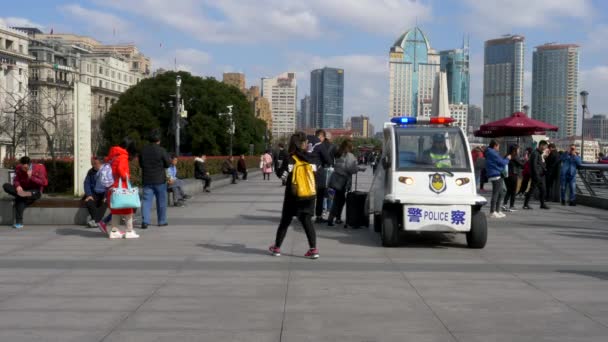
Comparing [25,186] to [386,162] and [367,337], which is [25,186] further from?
[367,337]

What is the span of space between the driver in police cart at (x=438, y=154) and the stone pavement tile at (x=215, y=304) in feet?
15.1

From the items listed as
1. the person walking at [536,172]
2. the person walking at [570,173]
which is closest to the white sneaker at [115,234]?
the person walking at [536,172]

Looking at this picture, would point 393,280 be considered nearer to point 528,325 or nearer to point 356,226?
point 528,325

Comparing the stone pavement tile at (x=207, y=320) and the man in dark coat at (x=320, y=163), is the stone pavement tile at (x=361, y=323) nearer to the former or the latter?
the stone pavement tile at (x=207, y=320)

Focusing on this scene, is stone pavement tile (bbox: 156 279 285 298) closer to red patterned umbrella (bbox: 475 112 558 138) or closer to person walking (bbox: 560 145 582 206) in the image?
person walking (bbox: 560 145 582 206)

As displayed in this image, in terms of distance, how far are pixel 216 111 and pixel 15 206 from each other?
5649cm

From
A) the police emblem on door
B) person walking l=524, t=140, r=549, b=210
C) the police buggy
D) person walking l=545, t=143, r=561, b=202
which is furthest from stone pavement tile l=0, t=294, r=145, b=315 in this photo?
person walking l=545, t=143, r=561, b=202

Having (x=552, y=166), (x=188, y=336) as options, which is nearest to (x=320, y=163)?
(x=188, y=336)

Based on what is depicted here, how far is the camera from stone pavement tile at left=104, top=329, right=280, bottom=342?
5414mm

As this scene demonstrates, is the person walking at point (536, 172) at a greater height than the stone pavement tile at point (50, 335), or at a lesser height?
greater

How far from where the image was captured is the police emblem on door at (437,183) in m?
10.5

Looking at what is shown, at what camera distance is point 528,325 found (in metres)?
5.95

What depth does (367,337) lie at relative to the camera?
5.52 meters

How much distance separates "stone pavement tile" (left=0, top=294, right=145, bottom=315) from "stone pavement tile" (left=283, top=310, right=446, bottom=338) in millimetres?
1616
